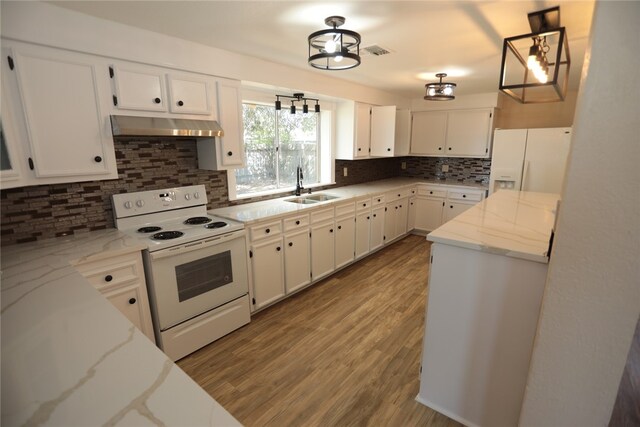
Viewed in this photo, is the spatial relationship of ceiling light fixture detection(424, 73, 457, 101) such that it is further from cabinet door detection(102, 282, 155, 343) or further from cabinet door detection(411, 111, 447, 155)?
cabinet door detection(102, 282, 155, 343)

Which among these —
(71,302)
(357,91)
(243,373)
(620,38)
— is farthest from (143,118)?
(357,91)

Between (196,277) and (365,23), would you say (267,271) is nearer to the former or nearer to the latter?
(196,277)

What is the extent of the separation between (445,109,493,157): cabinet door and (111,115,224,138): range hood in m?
3.95

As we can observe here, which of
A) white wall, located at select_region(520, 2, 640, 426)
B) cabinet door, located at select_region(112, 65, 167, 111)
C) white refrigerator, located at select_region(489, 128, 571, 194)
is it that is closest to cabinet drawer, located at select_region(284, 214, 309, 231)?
cabinet door, located at select_region(112, 65, 167, 111)

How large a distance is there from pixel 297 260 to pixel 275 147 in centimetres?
140

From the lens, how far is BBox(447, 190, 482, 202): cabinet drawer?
4852 millimetres

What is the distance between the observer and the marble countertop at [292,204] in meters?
2.86

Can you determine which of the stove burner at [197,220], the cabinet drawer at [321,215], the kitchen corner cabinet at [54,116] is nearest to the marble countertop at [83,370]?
the kitchen corner cabinet at [54,116]

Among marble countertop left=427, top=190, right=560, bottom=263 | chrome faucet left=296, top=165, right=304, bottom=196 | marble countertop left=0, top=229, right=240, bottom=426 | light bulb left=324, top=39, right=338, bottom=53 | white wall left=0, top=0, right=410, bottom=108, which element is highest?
white wall left=0, top=0, right=410, bottom=108

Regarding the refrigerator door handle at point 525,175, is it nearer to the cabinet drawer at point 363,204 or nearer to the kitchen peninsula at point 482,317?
the cabinet drawer at point 363,204

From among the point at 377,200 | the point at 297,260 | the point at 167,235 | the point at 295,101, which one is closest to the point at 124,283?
the point at 167,235

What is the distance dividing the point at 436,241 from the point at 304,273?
1836mm

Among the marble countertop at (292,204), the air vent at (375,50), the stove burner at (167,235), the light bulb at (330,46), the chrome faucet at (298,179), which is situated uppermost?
the air vent at (375,50)

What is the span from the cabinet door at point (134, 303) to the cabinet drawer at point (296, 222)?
4.33 feet
